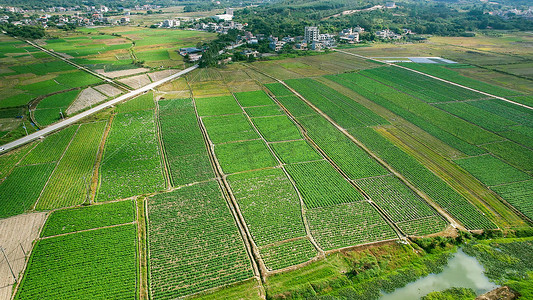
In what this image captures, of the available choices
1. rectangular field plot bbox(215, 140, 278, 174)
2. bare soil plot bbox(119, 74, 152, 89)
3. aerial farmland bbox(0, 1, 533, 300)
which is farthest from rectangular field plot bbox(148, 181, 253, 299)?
bare soil plot bbox(119, 74, 152, 89)

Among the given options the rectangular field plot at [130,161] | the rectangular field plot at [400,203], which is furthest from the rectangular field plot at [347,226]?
the rectangular field plot at [130,161]

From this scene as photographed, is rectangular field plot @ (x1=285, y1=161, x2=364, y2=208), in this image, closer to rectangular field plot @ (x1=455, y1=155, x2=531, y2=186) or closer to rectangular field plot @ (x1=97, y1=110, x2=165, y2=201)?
rectangular field plot @ (x1=455, y1=155, x2=531, y2=186)

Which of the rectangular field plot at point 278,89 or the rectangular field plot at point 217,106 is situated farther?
the rectangular field plot at point 278,89

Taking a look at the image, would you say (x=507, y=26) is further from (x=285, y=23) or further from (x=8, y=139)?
(x=8, y=139)

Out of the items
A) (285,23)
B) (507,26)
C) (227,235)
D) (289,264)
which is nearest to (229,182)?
(227,235)

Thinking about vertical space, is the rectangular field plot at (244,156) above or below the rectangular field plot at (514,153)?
above

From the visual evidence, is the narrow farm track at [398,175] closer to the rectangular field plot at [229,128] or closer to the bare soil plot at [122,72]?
the rectangular field plot at [229,128]

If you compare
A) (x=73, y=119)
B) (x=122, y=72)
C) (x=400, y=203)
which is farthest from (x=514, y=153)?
(x=122, y=72)
